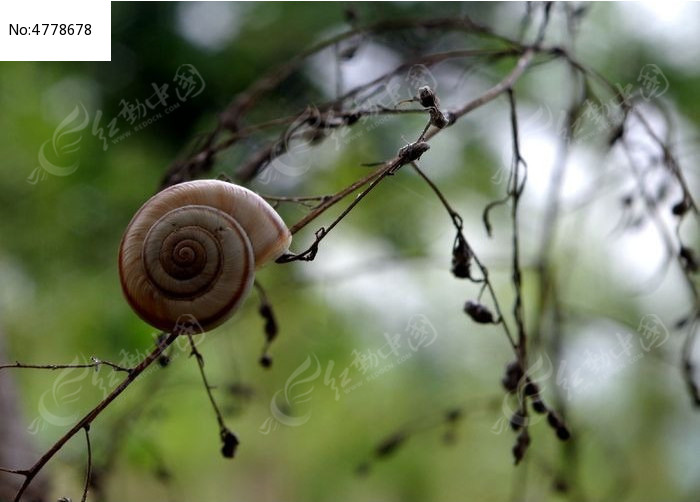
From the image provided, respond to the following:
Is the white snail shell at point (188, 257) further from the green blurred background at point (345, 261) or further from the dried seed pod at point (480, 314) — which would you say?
the green blurred background at point (345, 261)

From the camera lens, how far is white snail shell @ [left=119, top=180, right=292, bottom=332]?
0.53m

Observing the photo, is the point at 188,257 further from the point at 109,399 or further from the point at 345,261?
the point at 345,261

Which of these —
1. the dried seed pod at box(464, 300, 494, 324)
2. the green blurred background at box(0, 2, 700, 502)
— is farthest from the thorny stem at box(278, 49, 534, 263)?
the green blurred background at box(0, 2, 700, 502)

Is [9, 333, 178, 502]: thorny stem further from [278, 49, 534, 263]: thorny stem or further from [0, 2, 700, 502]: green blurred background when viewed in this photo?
[0, 2, 700, 502]: green blurred background

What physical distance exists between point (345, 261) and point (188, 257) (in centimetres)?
121

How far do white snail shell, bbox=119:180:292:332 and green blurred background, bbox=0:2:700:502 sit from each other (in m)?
0.74

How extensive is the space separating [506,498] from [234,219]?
1562mm

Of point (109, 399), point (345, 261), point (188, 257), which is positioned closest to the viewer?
point (109, 399)

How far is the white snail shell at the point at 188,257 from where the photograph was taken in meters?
0.53

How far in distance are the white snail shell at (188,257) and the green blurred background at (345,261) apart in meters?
Answer: 0.74

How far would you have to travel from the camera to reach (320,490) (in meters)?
1.86

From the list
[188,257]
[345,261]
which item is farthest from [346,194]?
[345,261]

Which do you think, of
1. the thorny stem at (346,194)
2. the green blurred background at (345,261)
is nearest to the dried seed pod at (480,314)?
the thorny stem at (346,194)

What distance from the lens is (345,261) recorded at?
Answer: 174 centimetres
